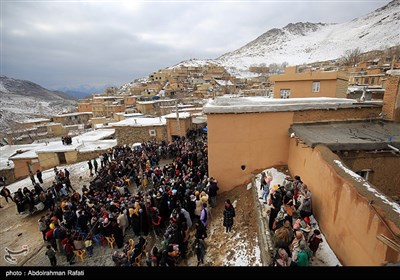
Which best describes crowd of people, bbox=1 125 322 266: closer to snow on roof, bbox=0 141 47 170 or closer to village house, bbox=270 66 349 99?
village house, bbox=270 66 349 99

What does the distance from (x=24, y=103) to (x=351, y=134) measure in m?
144

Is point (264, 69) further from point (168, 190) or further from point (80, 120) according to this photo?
point (168, 190)

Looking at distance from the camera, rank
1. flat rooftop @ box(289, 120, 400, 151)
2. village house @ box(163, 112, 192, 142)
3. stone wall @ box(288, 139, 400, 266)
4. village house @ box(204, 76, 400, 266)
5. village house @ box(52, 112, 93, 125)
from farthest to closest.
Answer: village house @ box(52, 112, 93, 125), village house @ box(163, 112, 192, 142), flat rooftop @ box(289, 120, 400, 151), village house @ box(204, 76, 400, 266), stone wall @ box(288, 139, 400, 266)

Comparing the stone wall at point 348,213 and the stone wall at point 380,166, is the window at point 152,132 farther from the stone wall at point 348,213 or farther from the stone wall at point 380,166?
the stone wall at point 380,166

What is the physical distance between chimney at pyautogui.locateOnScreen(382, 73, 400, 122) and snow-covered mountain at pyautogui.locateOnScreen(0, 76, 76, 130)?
89658mm

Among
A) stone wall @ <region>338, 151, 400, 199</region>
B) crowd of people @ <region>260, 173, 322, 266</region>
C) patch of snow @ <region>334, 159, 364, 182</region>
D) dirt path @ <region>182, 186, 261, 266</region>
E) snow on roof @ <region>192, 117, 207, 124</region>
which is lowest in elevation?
dirt path @ <region>182, 186, 261, 266</region>

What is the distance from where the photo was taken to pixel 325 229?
23.0 feet

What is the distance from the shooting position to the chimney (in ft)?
33.2

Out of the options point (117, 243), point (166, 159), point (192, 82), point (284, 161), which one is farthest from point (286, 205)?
point (192, 82)

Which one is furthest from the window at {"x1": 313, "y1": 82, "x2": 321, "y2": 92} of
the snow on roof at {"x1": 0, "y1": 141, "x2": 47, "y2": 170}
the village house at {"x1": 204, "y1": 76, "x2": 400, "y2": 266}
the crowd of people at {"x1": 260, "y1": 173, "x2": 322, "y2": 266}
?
the snow on roof at {"x1": 0, "y1": 141, "x2": 47, "y2": 170}

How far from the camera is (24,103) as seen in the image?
114m

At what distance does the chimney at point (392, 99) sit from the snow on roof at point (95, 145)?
22.6m

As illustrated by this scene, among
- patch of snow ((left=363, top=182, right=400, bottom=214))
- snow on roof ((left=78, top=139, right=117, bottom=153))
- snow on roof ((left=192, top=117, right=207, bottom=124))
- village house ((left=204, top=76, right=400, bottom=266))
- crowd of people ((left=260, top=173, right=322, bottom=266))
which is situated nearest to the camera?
patch of snow ((left=363, top=182, right=400, bottom=214))

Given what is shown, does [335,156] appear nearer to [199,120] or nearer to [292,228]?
[292,228]
